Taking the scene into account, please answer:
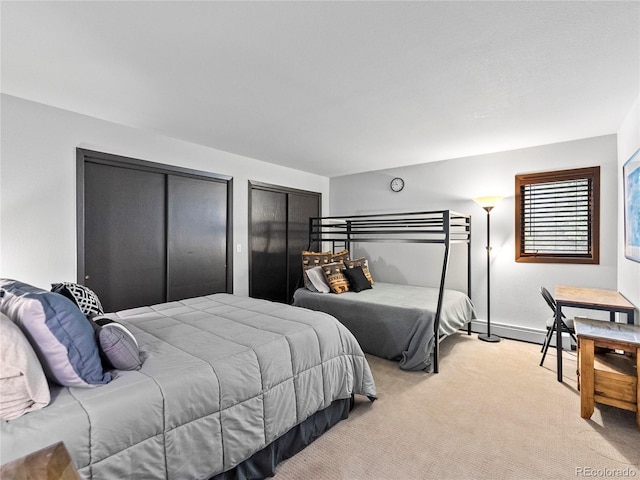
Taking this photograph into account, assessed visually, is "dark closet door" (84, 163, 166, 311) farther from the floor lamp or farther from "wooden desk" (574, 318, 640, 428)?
"wooden desk" (574, 318, 640, 428)

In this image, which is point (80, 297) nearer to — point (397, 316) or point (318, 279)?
point (318, 279)

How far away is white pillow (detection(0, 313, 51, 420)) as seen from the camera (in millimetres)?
1084

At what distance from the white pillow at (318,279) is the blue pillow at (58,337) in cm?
278

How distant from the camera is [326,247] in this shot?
5449 mm

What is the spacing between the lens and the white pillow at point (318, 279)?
3.99m

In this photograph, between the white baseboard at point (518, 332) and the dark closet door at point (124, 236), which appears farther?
the white baseboard at point (518, 332)

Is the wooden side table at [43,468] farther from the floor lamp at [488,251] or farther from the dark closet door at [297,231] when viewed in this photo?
the dark closet door at [297,231]

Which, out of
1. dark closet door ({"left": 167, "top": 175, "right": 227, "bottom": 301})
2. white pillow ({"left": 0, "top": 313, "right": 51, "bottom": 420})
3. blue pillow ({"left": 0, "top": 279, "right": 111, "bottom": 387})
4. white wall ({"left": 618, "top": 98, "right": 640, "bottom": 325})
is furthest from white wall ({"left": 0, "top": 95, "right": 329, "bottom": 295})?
white wall ({"left": 618, "top": 98, "right": 640, "bottom": 325})

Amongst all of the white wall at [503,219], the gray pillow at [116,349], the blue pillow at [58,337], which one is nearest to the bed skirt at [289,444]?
the gray pillow at [116,349]

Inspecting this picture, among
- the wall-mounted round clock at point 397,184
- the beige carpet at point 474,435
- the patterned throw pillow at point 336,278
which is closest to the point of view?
the beige carpet at point 474,435

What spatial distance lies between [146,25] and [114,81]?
2.66 feet

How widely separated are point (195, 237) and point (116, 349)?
239cm

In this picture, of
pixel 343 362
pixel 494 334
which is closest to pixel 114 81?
pixel 343 362

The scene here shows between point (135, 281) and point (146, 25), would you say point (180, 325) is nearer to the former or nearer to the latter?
point (135, 281)
